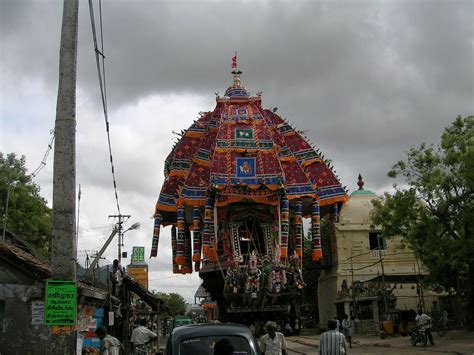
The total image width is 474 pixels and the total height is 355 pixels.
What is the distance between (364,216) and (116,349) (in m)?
31.1

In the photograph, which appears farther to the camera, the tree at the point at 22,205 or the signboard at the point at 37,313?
the tree at the point at 22,205

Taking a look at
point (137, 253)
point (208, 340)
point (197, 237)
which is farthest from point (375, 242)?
point (137, 253)

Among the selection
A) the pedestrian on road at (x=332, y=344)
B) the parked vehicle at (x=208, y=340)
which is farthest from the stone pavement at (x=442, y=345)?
the parked vehicle at (x=208, y=340)

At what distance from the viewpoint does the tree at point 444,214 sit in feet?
80.4

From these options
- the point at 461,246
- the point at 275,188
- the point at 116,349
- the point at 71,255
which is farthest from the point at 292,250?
the point at 71,255

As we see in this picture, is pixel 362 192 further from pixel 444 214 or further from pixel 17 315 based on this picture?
pixel 17 315

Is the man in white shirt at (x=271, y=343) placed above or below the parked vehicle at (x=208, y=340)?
below

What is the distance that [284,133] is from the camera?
35.8m

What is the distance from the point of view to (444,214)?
25.8 metres

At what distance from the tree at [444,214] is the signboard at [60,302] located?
65.4 feet

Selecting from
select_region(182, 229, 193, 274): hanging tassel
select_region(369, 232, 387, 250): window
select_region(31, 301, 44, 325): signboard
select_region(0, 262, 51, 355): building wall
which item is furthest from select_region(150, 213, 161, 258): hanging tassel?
select_region(31, 301, 44, 325): signboard

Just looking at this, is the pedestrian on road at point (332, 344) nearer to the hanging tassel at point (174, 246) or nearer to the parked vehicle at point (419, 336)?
the parked vehicle at point (419, 336)

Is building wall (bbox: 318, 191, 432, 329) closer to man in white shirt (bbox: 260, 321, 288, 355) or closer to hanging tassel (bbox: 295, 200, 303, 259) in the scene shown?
hanging tassel (bbox: 295, 200, 303, 259)

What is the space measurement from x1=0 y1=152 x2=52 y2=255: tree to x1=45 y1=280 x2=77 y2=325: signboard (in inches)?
1187
